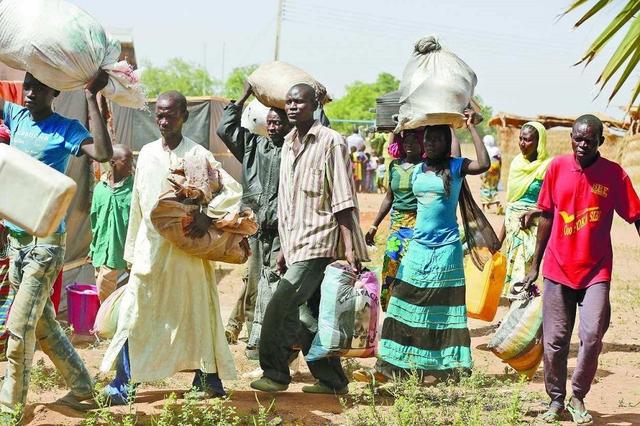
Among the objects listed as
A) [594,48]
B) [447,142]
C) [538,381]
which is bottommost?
[538,381]

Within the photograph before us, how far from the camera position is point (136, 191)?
570 cm

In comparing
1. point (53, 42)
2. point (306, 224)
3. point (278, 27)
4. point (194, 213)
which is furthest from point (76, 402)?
point (278, 27)

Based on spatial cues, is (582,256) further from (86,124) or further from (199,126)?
(199,126)

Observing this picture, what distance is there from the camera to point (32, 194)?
4.52m

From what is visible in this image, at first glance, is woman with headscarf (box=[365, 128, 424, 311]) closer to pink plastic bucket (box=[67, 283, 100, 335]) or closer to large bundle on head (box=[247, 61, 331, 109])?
large bundle on head (box=[247, 61, 331, 109])

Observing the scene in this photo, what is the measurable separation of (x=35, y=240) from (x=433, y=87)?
2.75m

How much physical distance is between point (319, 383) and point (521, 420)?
1291mm

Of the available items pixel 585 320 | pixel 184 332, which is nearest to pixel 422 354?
pixel 585 320

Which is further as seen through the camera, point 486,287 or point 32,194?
point 486,287

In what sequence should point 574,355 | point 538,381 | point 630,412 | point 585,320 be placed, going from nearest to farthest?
point 585,320, point 630,412, point 538,381, point 574,355

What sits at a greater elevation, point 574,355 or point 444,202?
point 444,202

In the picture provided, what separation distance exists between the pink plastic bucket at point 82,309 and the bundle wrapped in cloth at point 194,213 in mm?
3338

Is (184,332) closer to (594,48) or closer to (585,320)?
(585,320)

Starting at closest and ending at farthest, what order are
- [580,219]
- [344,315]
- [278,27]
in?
[580,219], [344,315], [278,27]
